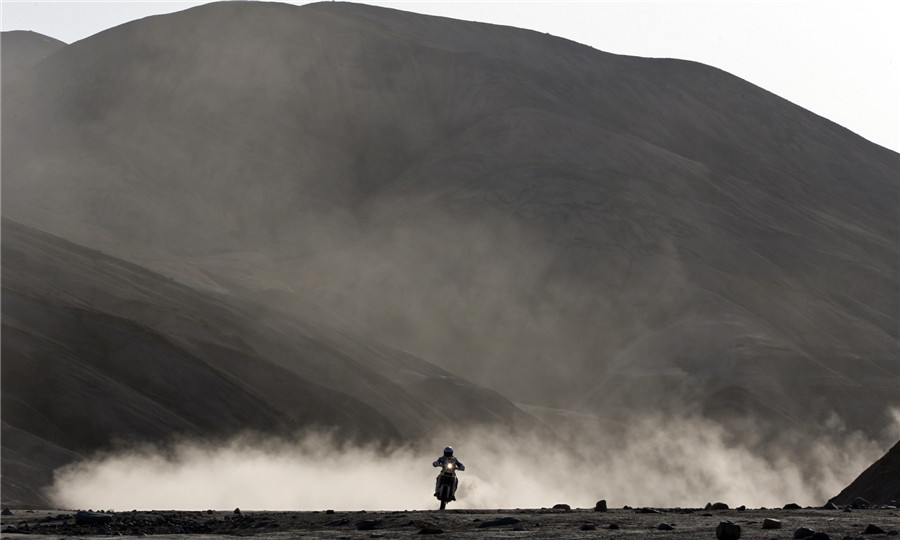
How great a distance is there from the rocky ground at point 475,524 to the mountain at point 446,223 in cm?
3670

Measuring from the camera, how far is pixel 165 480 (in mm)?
50406

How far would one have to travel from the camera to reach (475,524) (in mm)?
21016

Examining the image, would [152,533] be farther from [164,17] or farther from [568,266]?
[164,17]

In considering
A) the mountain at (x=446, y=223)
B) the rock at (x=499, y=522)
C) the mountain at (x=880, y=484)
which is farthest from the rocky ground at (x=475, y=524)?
the mountain at (x=446, y=223)

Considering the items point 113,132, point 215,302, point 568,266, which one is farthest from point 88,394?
point 113,132

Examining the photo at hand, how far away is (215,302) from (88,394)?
87.4 ft

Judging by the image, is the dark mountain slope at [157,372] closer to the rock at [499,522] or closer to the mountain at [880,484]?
the rock at [499,522]

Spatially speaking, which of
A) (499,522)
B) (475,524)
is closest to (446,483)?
(475,524)

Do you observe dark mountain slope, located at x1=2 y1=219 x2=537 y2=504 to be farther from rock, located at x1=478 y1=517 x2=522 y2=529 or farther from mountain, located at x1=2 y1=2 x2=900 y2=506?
rock, located at x1=478 y1=517 x2=522 y2=529

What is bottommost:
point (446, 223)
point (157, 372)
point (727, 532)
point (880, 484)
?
point (727, 532)

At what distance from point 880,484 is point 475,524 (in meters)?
18.4

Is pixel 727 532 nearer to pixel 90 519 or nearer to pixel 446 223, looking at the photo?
pixel 90 519

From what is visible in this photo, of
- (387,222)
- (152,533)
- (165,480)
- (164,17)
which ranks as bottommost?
(152,533)

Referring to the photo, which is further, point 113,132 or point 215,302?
point 113,132
